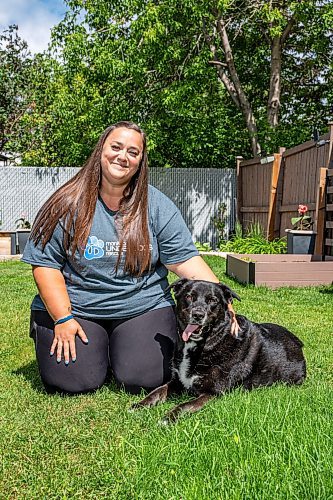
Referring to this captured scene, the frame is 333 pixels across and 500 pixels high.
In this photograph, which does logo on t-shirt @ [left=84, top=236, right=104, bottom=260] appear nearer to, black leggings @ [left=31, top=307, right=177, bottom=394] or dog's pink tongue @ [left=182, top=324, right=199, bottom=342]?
black leggings @ [left=31, top=307, right=177, bottom=394]

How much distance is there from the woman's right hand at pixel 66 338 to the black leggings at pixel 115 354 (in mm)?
55

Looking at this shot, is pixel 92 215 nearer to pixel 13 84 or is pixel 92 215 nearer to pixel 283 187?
pixel 283 187

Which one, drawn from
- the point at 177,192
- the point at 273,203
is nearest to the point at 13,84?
the point at 177,192

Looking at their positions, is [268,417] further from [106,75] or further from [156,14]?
[106,75]

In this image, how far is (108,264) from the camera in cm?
320

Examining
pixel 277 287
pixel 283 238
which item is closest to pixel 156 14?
pixel 283 238

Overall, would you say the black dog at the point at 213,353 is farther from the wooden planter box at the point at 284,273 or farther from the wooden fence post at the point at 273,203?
the wooden fence post at the point at 273,203

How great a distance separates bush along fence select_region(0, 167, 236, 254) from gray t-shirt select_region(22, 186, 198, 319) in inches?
478

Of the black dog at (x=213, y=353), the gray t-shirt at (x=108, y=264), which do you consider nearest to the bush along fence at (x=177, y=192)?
the gray t-shirt at (x=108, y=264)

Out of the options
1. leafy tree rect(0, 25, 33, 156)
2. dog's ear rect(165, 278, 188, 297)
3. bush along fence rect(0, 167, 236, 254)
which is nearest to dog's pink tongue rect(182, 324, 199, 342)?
dog's ear rect(165, 278, 188, 297)

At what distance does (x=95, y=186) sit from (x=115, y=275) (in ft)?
1.61

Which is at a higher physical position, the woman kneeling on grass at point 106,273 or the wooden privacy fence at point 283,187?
the wooden privacy fence at point 283,187

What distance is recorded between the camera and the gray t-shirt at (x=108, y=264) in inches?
125

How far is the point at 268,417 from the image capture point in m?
2.42
